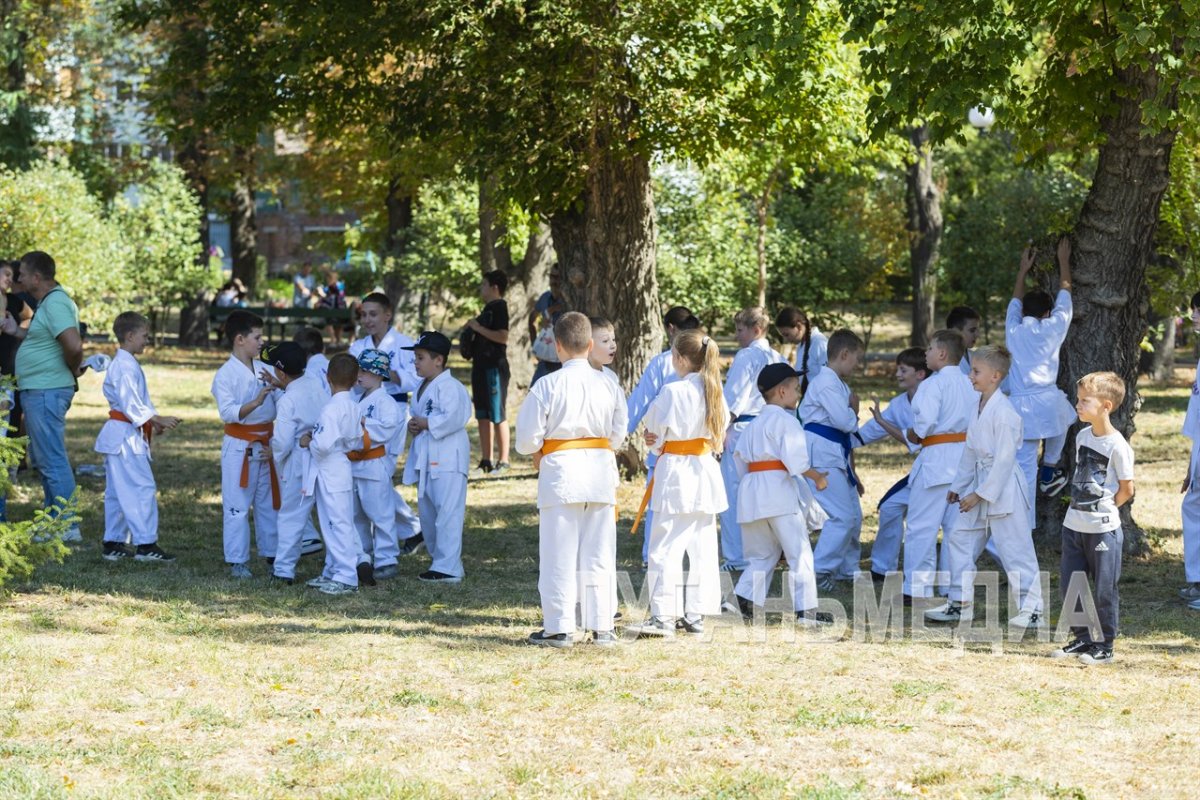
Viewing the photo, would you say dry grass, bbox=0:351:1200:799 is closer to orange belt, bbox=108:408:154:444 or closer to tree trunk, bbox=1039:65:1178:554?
orange belt, bbox=108:408:154:444

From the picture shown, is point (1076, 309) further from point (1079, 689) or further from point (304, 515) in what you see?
point (304, 515)

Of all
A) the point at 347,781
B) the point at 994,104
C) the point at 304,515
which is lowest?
the point at 347,781

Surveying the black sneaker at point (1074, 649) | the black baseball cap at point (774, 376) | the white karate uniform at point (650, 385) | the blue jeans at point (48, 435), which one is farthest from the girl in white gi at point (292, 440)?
the black sneaker at point (1074, 649)

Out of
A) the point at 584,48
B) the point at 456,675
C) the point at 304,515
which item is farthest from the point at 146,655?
the point at 584,48

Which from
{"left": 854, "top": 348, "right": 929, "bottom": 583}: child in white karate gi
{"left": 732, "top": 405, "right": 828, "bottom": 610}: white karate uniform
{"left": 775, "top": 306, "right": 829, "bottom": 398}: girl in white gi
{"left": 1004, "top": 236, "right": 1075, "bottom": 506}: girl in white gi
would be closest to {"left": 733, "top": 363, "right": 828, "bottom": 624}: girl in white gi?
Answer: {"left": 732, "top": 405, "right": 828, "bottom": 610}: white karate uniform

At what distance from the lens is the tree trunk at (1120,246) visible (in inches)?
416

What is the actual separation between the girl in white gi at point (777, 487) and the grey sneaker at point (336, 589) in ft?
8.48

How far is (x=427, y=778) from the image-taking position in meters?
5.58

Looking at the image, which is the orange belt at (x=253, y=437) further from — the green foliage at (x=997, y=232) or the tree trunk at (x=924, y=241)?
the tree trunk at (x=924, y=241)

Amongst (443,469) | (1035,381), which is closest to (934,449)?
(1035,381)

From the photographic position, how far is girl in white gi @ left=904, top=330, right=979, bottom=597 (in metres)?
9.15

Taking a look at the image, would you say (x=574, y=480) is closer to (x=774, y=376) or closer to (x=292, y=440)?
Answer: (x=774, y=376)

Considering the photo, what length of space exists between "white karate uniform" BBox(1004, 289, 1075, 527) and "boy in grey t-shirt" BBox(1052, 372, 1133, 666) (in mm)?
2979

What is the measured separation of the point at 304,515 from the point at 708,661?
11.1ft
